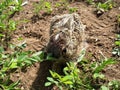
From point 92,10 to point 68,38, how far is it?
1.97 m

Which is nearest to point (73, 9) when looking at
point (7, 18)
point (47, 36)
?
point (47, 36)

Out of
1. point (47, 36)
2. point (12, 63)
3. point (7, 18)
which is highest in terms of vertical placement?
point (7, 18)

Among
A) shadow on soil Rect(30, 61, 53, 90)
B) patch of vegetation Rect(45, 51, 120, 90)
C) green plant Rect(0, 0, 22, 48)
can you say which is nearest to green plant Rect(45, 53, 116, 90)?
patch of vegetation Rect(45, 51, 120, 90)

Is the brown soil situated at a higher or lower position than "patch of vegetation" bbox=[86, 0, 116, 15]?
lower

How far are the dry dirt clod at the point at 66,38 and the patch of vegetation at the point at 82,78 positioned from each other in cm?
20

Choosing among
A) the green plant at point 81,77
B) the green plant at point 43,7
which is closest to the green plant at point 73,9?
the green plant at point 43,7

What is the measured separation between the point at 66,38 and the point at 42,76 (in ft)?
2.54

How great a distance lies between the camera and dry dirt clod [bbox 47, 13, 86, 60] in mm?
4324

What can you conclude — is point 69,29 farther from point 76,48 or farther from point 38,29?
point 38,29

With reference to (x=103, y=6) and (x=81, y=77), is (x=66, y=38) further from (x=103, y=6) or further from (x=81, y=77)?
(x=103, y=6)

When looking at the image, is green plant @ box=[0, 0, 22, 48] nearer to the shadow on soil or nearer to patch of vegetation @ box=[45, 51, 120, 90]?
the shadow on soil

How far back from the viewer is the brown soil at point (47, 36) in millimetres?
4672

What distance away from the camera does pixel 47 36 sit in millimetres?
5457

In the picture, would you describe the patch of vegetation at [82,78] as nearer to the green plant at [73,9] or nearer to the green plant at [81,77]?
the green plant at [81,77]
